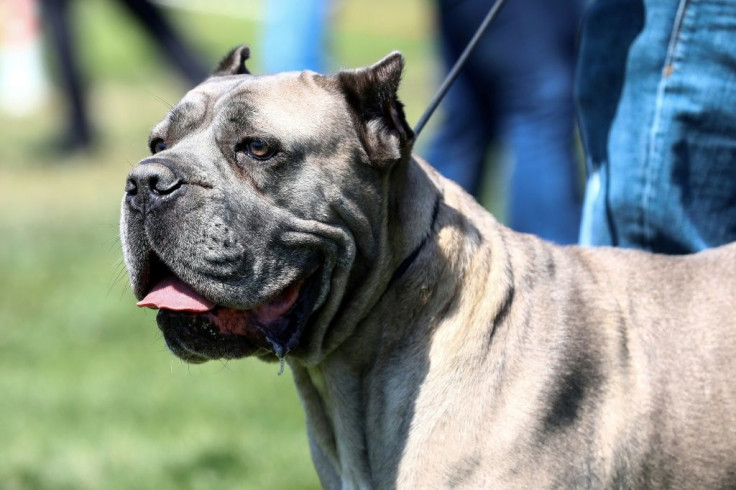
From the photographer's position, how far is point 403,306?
3461 millimetres

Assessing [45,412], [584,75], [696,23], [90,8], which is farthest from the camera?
[90,8]

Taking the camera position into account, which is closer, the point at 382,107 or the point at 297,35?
the point at 382,107

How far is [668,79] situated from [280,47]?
344 centimetres

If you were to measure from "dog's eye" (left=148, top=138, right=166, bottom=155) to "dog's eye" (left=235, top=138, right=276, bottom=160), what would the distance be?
0.37m

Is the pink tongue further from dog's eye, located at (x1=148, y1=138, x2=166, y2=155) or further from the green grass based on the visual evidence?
dog's eye, located at (x1=148, y1=138, x2=166, y2=155)

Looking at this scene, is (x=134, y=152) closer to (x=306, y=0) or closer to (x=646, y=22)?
(x=306, y=0)

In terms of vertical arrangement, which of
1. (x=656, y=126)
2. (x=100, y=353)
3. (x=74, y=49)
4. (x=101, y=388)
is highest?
(x=656, y=126)

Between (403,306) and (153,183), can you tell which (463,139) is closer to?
(403,306)

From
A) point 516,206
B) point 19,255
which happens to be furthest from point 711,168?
point 19,255

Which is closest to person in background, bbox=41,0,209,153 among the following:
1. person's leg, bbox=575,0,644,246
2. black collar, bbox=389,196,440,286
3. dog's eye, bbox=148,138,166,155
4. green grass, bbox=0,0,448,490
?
green grass, bbox=0,0,448,490

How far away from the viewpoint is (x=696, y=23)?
377cm

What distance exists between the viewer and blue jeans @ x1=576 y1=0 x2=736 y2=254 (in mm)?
3791

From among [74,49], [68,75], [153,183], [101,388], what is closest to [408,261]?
[153,183]

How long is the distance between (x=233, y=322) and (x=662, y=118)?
1517mm
